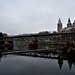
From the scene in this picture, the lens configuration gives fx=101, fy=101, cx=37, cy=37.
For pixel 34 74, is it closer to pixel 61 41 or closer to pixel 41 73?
pixel 41 73

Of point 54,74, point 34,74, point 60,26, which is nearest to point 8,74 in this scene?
point 34,74

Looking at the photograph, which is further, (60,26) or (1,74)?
(60,26)

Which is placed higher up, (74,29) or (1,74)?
(74,29)

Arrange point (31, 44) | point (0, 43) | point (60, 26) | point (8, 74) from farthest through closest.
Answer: point (60, 26)
point (0, 43)
point (31, 44)
point (8, 74)

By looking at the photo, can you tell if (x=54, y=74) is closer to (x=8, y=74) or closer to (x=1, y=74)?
(x=8, y=74)

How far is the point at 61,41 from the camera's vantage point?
9581 centimetres

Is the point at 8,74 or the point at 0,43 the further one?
the point at 0,43

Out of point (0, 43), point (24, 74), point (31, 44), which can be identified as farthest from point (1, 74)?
point (0, 43)

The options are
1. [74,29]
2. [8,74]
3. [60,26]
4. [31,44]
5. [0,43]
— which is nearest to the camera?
[8,74]

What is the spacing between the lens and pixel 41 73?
65.3ft

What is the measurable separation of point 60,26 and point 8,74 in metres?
183

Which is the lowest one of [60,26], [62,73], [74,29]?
[62,73]

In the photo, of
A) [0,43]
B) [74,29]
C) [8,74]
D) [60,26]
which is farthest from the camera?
[60,26]

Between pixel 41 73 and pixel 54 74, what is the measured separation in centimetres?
252
